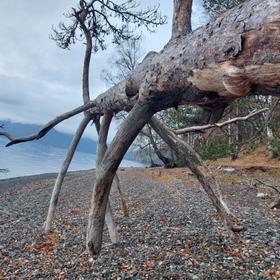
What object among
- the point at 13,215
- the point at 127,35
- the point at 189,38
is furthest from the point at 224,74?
the point at 13,215

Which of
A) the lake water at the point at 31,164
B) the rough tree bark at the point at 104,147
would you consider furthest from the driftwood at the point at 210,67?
the lake water at the point at 31,164

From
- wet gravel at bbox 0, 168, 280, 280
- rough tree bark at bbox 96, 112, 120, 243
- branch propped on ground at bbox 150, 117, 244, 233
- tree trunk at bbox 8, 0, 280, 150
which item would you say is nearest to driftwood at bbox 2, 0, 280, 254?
tree trunk at bbox 8, 0, 280, 150

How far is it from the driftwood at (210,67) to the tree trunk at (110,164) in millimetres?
11

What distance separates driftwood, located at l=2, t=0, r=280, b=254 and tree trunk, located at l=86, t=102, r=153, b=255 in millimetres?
11

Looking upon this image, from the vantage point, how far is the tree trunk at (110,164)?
9.45 ft

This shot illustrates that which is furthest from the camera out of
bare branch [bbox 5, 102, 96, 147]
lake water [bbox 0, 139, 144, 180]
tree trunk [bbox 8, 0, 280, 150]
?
lake water [bbox 0, 139, 144, 180]

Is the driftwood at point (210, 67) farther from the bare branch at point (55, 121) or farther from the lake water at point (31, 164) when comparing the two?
the lake water at point (31, 164)

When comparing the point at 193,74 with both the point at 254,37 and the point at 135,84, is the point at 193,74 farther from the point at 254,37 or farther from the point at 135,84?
the point at 135,84

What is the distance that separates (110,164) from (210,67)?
190 centimetres

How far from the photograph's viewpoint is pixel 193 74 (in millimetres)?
1973

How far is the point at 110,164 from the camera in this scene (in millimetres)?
3408

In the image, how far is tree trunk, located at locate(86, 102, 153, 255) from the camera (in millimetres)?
2879

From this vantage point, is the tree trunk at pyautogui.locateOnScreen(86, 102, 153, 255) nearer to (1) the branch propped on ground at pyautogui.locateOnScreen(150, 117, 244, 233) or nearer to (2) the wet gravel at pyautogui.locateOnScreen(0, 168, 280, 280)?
(2) the wet gravel at pyautogui.locateOnScreen(0, 168, 280, 280)

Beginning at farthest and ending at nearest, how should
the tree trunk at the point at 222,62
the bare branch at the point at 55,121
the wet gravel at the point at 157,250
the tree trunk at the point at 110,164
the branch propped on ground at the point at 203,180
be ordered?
the bare branch at the point at 55,121 → the branch propped on ground at the point at 203,180 → the wet gravel at the point at 157,250 → the tree trunk at the point at 110,164 → the tree trunk at the point at 222,62
